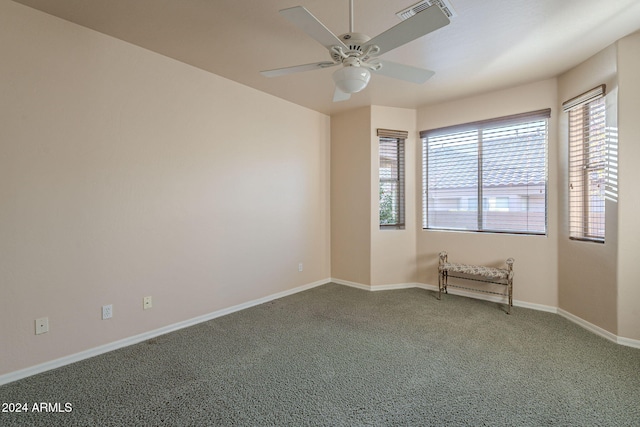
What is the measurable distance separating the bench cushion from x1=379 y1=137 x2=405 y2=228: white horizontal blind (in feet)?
2.93

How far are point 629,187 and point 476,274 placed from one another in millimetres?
1591

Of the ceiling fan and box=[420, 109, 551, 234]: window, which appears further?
box=[420, 109, 551, 234]: window

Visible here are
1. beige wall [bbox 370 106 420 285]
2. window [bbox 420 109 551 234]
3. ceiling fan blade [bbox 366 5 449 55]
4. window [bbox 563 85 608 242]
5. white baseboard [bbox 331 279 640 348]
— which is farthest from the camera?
beige wall [bbox 370 106 420 285]

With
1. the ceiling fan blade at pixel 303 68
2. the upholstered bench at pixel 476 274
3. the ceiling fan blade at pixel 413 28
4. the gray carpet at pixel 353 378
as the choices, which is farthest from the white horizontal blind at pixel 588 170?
the ceiling fan blade at pixel 303 68

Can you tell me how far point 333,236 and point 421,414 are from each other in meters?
3.11

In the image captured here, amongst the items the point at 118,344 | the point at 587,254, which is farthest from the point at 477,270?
the point at 118,344

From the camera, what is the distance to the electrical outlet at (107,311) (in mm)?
2479

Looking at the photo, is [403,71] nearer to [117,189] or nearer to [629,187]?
[629,187]

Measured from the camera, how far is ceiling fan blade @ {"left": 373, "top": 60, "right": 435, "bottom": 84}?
1986mm

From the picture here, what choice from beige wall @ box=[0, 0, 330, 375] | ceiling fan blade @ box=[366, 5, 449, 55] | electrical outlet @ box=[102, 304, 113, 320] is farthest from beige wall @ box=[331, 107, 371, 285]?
electrical outlet @ box=[102, 304, 113, 320]

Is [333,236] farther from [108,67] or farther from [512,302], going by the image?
[108,67]

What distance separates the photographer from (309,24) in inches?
61.2

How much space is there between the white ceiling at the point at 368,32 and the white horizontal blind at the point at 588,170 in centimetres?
56

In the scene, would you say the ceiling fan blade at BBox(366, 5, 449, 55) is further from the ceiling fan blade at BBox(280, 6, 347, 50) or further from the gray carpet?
the gray carpet
